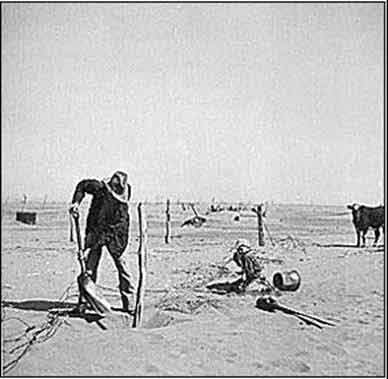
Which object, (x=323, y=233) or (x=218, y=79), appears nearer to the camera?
(x=218, y=79)

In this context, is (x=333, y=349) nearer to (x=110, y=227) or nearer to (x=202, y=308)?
(x=202, y=308)

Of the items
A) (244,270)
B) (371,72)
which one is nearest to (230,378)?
(244,270)

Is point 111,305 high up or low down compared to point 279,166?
down

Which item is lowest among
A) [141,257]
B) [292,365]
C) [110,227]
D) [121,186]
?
[292,365]

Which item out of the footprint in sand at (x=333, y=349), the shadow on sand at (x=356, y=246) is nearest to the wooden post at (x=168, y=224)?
the shadow on sand at (x=356, y=246)

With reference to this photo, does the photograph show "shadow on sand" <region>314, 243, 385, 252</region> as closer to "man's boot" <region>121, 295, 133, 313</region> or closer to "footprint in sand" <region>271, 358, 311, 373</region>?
"footprint in sand" <region>271, 358, 311, 373</region>

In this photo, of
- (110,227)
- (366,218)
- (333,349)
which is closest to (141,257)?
(110,227)

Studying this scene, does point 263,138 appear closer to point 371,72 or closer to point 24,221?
point 371,72
